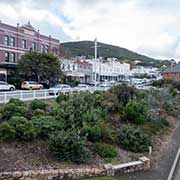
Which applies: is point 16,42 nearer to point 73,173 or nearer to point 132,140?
point 132,140

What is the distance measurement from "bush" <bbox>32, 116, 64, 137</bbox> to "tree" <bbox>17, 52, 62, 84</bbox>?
2825 centimetres

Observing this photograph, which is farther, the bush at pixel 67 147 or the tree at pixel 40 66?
the tree at pixel 40 66

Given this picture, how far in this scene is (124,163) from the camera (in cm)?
980

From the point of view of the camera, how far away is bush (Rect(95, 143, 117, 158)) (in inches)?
401

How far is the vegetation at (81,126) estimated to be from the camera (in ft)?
30.6

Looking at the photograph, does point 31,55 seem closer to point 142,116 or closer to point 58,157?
point 142,116

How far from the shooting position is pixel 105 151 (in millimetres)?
10266

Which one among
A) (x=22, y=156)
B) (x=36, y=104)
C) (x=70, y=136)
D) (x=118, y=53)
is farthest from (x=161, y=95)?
(x=118, y=53)

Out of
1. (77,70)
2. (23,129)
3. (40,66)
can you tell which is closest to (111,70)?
(77,70)

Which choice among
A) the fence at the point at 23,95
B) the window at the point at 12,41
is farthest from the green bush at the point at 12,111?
the window at the point at 12,41

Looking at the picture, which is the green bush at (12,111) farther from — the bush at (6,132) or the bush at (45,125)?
the bush at (6,132)

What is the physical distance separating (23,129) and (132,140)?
495 centimetres

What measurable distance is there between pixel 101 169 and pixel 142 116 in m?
8.60

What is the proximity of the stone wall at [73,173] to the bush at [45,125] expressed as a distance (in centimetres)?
245
